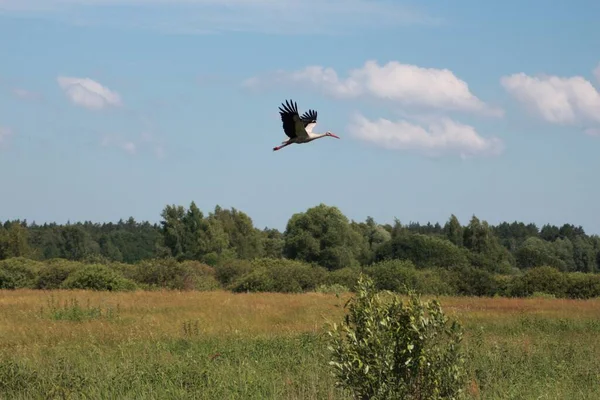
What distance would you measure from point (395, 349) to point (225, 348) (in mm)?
7558

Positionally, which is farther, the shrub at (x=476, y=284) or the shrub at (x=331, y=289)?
the shrub at (x=476, y=284)

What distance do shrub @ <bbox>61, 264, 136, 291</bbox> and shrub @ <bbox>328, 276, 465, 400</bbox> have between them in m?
24.1

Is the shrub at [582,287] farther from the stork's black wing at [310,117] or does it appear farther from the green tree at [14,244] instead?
the green tree at [14,244]

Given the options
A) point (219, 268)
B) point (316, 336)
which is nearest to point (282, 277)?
point (219, 268)

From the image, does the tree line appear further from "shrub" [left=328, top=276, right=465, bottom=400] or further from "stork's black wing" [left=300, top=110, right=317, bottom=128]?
"shrub" [left=328, top=276, right=465, bottom=400]

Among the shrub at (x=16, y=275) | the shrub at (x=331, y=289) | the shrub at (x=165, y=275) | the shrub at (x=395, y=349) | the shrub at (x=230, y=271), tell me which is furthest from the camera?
the shrub at (x=230, y=271)

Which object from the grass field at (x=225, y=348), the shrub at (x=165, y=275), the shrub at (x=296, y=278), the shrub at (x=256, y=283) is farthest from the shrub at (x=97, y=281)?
the shrub at (x=296, y=278)

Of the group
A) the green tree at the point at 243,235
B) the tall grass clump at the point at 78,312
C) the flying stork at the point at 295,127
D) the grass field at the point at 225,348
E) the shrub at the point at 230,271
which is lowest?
the grass field at the point at 225,348

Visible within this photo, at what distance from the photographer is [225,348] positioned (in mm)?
14836

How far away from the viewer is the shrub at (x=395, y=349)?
750 cm

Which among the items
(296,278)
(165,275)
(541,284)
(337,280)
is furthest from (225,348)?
(541,284)

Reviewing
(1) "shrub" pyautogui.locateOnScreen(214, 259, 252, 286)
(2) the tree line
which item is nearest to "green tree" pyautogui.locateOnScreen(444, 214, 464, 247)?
(2) the tree line

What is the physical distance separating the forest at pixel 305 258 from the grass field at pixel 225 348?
10.7 ft

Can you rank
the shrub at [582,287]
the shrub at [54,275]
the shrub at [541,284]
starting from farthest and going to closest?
the shrub at [541,284], the shrub at [582,287], the shrub at [54,275]
